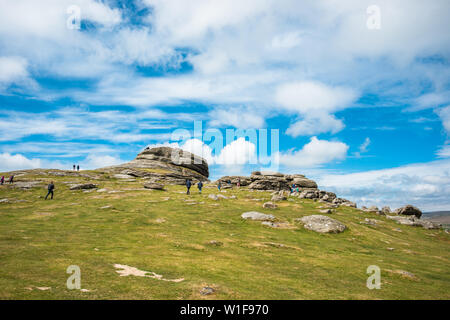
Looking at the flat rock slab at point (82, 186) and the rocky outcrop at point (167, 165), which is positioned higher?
the rocky outcrop at point (167, 165)

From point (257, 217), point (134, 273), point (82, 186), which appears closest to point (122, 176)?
point (82, 186)

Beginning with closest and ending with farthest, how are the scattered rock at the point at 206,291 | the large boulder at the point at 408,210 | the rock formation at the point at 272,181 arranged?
the scattered rock at the point at 206,291
the large boulder at the point at 408,210
the rock formation at the point at 272,181

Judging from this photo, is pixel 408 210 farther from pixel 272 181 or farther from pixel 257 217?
pixel 257 217

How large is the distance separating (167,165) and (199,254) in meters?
121

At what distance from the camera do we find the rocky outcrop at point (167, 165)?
11878 centimetres

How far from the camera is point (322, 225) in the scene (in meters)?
43.7

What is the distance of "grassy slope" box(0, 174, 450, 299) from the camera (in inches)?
658

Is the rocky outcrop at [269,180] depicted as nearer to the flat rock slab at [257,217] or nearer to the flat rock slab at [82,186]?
the flat rock slab at [82,186]

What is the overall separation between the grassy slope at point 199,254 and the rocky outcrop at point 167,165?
65.1 meters

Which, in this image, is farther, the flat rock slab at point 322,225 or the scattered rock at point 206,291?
the flat rock slab at point 322,225

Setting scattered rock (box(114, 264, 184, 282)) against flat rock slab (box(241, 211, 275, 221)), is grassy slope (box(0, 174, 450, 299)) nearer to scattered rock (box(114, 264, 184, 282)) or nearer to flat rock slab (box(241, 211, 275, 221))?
scattered rock (box(114, 264, 184, 282))

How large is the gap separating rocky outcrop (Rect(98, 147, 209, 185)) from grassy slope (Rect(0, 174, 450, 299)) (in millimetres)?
65069

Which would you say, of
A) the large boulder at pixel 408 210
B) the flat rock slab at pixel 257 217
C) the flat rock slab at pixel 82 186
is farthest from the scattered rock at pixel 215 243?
the large boulder at pixel 408 210
